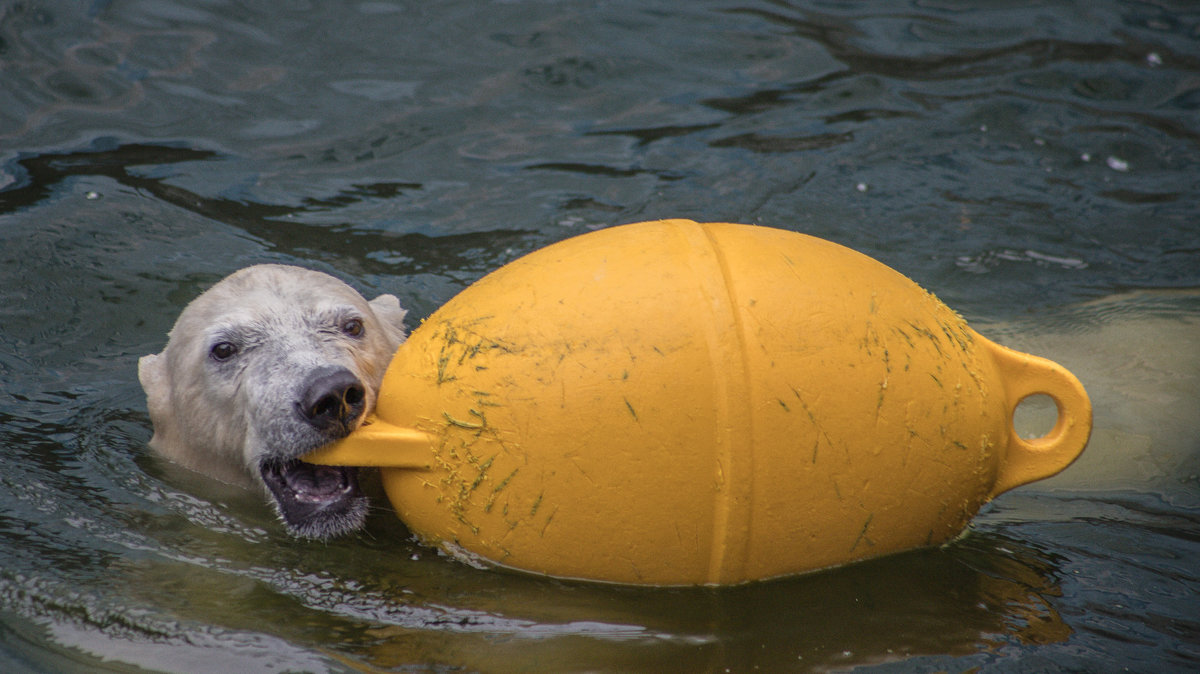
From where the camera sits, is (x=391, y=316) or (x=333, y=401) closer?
(x=333, y=401)

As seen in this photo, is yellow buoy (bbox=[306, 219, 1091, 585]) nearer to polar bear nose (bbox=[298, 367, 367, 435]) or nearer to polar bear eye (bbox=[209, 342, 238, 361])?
polar bear nose (bbox=[298, 367, 367, 435])

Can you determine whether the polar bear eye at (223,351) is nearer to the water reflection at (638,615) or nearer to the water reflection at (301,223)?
the water reflection at (638,615)

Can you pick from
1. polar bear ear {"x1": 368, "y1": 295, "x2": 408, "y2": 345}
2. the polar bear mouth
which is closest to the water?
the polar bear mouth

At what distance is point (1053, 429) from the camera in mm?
3176

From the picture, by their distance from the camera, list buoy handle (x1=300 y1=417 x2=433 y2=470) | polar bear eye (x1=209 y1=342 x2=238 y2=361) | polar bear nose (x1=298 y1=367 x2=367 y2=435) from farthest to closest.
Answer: polar bear eye (x1=209 y1=342 x2=238 y2=361) < polar bear nose (x1=298 y1=367 x2=367 y2=435) < buoy handle (x1=300 y1=417 x2=433 y2=470)

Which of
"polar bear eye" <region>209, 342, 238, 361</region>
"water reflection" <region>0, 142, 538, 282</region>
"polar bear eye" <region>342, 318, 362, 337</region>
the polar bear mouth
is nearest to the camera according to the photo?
the polar bear mouth

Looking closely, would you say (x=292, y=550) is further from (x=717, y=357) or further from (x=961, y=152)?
(x=961, y=152)

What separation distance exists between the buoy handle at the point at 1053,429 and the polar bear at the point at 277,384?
202 cm

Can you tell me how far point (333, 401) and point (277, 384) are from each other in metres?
0.49

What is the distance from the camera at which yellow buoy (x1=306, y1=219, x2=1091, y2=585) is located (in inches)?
111

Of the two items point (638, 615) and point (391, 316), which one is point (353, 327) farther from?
point (638, 615)

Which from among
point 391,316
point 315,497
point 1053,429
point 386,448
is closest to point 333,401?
point 386,448

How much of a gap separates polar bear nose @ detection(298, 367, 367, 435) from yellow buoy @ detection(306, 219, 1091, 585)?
0.10m

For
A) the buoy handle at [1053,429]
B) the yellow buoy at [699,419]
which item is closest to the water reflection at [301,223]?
the yellow buoy at [699,419]
